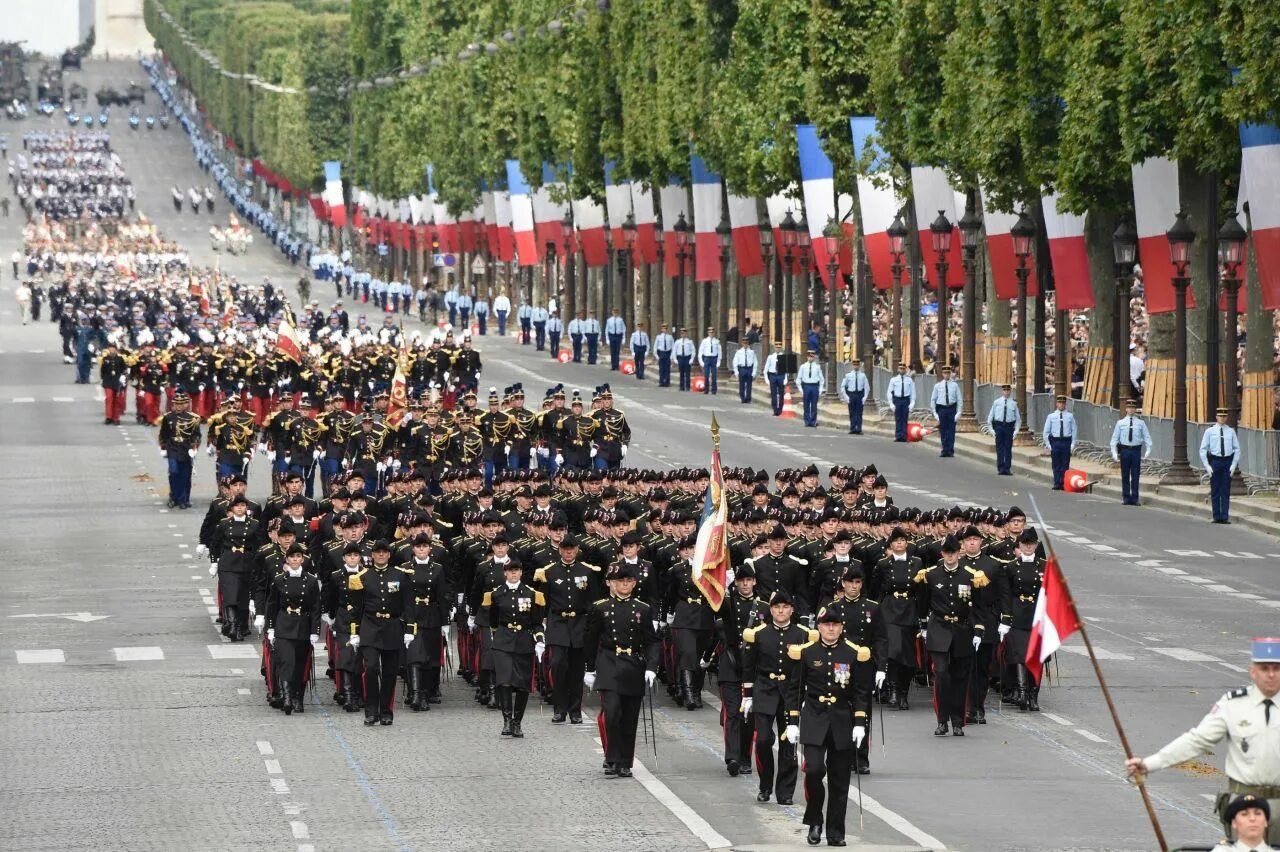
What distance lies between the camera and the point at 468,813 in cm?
2169

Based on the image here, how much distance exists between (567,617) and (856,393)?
33090 millimetres

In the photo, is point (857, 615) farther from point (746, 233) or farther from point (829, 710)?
point (746, 233)

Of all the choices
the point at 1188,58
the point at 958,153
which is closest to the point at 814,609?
the point at 1188,58

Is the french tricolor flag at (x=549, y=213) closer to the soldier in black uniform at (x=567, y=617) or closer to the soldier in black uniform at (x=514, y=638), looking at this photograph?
the soldier in black uniform at (x=567, y=617)

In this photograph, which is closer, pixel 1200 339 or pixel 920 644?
pixel 920 644

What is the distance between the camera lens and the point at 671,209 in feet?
287

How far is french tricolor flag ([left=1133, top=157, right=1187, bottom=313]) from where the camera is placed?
48062 mm

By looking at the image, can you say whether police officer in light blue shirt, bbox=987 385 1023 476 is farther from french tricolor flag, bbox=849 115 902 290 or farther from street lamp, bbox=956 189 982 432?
french tricolor flag, bbox=849 115 902 290

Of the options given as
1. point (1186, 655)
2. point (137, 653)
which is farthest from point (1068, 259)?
point (137, 653)

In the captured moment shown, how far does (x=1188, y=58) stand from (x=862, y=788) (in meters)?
24.4

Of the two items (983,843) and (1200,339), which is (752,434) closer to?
(1200,339)

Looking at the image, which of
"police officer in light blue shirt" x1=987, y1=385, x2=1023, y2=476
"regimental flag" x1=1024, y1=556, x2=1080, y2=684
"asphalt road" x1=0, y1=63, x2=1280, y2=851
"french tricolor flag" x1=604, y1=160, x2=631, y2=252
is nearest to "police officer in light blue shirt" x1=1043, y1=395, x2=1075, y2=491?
"police officer in light blue shirt" x1=987, y1=385, x2=1023, y2=476

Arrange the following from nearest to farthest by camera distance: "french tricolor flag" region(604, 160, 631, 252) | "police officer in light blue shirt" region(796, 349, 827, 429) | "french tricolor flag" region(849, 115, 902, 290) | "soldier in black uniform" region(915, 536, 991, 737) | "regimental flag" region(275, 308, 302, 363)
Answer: "soldier in black uniform" region(915, 536, 991, 737) < "regimental flag" region(275, 308, 302, 363) < "police officer in light blue shirt" region(796, 349, 827, 429) < "french tricolor flag" region(849, 115, 902, 290) < "french tricolor flag" region(604, 160, 631, 252)

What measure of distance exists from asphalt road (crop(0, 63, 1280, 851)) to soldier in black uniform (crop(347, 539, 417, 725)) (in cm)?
34
